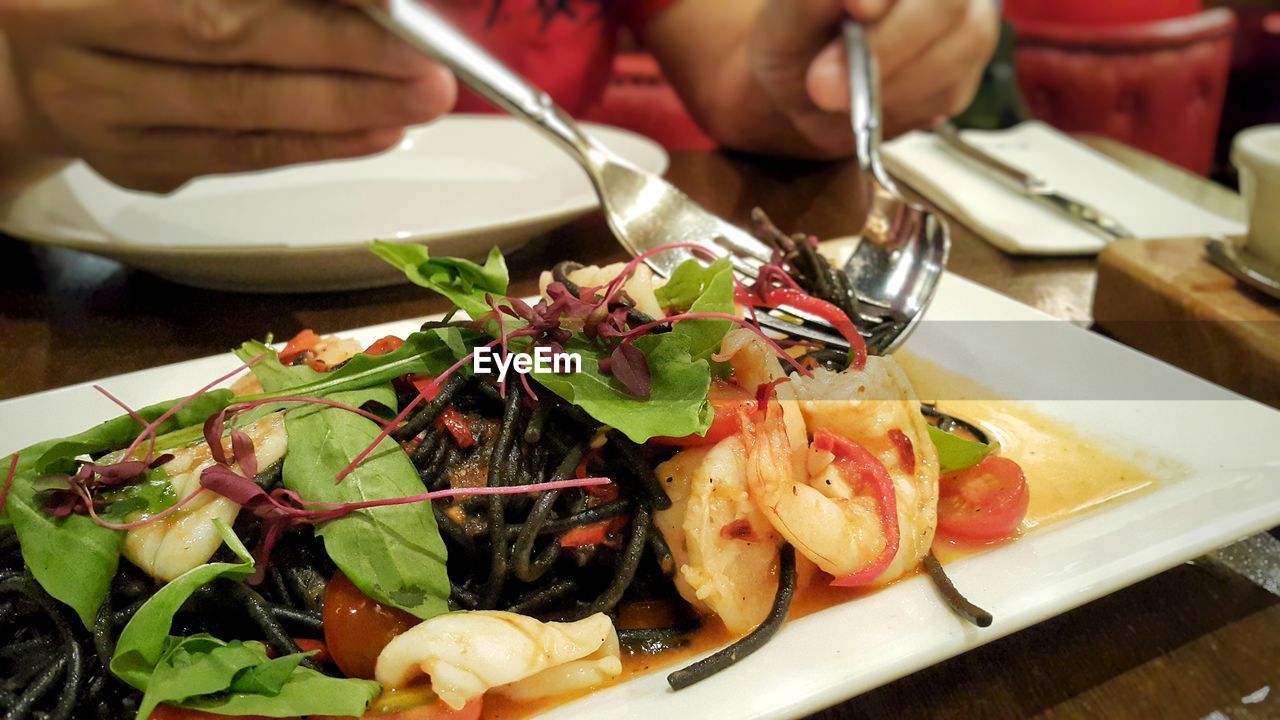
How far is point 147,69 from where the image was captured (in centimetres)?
244

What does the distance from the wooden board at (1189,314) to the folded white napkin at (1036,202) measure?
1.26ft

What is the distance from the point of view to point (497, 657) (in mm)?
1112

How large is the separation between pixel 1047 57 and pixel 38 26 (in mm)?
7067

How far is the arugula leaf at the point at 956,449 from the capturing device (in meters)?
1.53

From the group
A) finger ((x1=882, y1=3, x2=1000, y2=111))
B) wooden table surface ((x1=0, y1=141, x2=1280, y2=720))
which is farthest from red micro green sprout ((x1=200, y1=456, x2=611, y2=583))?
finger ((x1=882, y1=3, x2=1000, y2=111))

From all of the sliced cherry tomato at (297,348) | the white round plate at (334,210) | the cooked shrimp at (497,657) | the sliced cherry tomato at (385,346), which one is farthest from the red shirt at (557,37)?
the cooked shrimp at (497,657)

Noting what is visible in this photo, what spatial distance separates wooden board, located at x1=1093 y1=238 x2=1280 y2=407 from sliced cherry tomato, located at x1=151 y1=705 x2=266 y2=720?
2.31 m

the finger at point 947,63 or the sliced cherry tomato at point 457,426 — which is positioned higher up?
the finger at point 947,63

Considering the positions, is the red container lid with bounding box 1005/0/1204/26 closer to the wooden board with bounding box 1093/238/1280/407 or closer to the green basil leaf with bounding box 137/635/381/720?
the wooden board with bounding box 1093/238/1280/407

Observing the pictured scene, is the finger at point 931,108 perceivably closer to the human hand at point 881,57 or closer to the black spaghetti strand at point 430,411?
the human hand at point 881,57

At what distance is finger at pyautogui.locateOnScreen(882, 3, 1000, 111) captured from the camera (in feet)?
10.9

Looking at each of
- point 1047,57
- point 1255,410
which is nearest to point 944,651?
point 1255,410

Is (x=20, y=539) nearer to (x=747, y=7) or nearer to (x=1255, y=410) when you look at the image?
(x=1255, y=410)

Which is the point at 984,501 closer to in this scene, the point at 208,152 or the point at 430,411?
the point at 430,411
